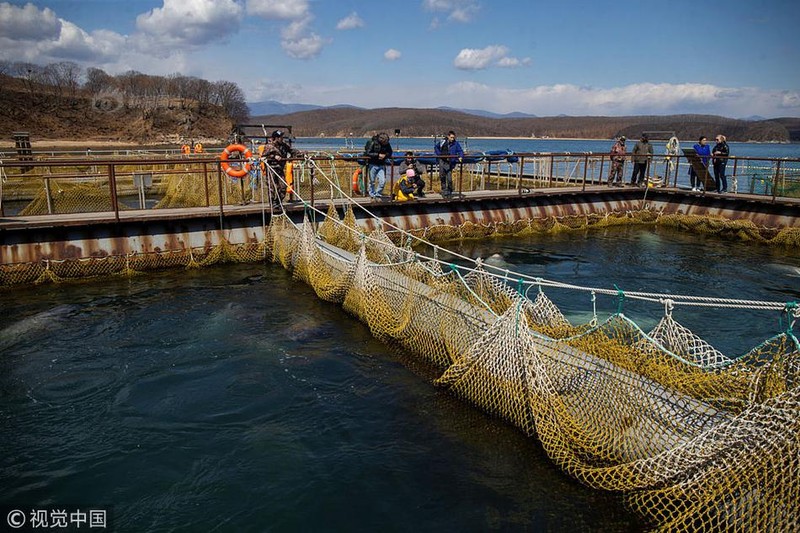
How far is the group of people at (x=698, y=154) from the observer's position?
22062 millimetres

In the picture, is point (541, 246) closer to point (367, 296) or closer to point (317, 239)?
point (317, 239)

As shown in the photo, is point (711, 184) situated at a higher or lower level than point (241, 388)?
higher

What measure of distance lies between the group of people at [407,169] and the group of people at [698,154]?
27.4 ft

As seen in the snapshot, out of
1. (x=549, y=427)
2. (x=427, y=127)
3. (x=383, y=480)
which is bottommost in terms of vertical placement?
(x=383, y=480)

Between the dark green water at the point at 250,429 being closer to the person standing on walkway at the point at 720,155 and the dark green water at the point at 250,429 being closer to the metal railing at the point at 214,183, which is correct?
the metal railing at the point at 214,183

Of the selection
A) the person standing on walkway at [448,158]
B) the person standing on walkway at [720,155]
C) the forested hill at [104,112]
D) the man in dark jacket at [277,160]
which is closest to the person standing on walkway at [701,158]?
the person standing on walkway at [720,155]

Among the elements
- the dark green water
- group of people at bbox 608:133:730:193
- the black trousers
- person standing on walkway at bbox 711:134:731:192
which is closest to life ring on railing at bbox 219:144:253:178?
the dark green water

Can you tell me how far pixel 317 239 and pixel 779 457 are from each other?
1099 centimetres

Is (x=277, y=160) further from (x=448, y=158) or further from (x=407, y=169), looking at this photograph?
(x=448, y=158)

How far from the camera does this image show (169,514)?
208 inches

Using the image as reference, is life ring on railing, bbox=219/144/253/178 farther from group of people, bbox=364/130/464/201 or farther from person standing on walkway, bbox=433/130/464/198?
person standing on walkway, bbox=433/130/464/198

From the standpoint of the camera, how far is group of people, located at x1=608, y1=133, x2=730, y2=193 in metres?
22.1

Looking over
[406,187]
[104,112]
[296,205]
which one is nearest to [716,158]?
[406,187]

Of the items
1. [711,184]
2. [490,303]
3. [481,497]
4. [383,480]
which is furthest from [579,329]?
[711,184]
